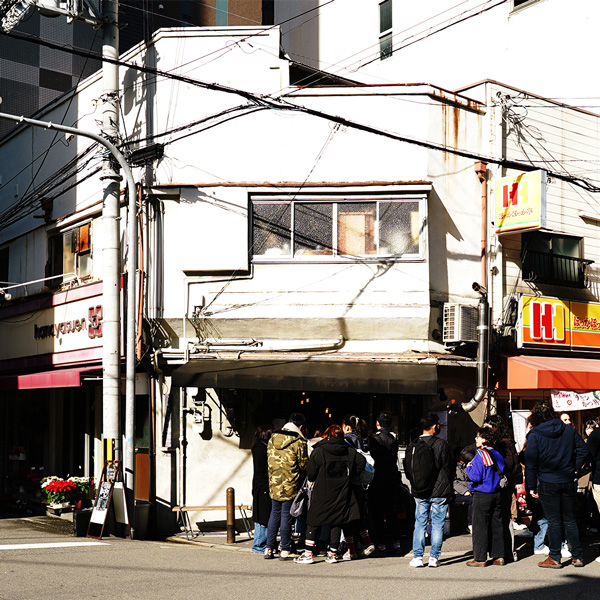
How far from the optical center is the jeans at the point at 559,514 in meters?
9.70

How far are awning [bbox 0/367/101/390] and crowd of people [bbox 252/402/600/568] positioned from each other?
484cm

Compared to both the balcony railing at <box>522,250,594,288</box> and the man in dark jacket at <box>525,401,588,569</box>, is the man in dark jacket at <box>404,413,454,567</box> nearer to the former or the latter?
the man in dark jacket at <box>525,401,588,569</box>

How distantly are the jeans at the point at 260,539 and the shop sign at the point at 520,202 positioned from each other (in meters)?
6.89

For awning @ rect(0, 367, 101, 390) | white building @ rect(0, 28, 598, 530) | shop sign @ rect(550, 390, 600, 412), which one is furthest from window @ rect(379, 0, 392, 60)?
awning @ rect(0, 367, 101, 390)

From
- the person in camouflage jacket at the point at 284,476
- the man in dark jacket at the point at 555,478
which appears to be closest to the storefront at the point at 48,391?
the person in camouflage jacket at the point at 284,476

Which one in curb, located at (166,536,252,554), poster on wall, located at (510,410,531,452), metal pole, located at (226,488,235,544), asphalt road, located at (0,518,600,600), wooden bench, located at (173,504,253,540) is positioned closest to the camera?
asphalt road, located at (0,518,600,600)

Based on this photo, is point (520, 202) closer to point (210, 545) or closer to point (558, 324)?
point (558, 324)

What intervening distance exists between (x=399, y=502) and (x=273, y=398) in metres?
3.15

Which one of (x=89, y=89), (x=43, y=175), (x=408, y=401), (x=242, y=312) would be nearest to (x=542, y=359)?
(x=408, y=401)

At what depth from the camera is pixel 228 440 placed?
14.1 m

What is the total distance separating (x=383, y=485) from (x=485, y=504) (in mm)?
2073

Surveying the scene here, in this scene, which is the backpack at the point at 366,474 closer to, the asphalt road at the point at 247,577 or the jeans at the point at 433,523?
the jeans at the point at 433,523

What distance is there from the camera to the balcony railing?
15055 mm

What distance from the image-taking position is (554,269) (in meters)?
15.4
